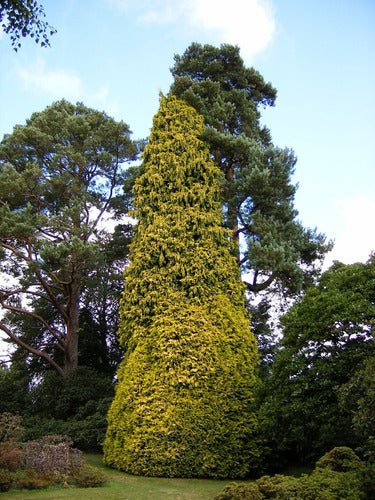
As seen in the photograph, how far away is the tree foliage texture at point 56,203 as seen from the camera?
14.6m

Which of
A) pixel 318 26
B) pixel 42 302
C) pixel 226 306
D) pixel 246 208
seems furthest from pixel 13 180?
pixel 318 26

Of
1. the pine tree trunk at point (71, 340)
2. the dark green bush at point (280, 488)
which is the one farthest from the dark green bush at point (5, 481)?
the pine tree trunk at point (71, 340)

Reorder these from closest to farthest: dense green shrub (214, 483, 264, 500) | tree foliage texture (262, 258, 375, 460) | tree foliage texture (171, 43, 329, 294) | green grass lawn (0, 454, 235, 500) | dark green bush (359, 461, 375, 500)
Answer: dark green bush (359, 461, 375, 500), dense green shrub (214, 483, 264, 500), green grass lawn (0, 454, 235, 500), tree foliage texture (262, 258, 375, 460), tree foliage texture (171, 43, 329, 294)

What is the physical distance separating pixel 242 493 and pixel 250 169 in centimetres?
899

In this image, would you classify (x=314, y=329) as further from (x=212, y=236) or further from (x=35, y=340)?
(x=35, y=340)

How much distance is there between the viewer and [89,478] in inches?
293

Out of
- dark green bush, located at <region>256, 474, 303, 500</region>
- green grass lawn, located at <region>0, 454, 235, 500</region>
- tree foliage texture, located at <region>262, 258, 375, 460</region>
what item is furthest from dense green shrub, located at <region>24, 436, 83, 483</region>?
tree foliage texture, located at <region>262, 258, 375, 460</region>

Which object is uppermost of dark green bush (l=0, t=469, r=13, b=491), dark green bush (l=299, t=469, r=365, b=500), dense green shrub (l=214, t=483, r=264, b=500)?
dark green bush (l=299, t=469, r=365, b=500)

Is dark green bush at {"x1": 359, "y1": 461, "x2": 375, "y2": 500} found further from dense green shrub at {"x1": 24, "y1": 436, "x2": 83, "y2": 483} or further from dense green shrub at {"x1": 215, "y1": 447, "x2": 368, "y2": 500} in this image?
dense green shrub at {"x1": 24, "y1": 436, "x2": 83, "y2": 483}

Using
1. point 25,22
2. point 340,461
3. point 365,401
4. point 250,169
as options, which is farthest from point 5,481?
point 250,169

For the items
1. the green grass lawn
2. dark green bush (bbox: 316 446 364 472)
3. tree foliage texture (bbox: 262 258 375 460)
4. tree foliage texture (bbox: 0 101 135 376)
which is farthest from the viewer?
tree foliage texture (bbox: 0 101 135 376)

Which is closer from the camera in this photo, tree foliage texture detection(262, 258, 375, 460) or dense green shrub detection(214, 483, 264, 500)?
dense green shrub detection(214, 483, 264, 500)

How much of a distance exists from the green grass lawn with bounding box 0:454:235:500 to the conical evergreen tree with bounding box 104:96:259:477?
1.36 ft

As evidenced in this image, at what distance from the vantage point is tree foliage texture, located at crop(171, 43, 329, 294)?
11797 millimetres
